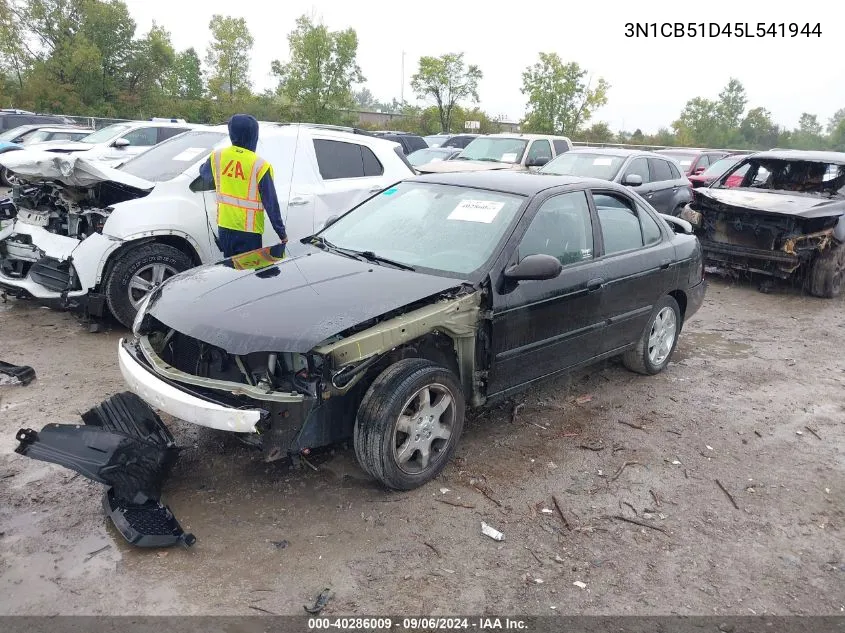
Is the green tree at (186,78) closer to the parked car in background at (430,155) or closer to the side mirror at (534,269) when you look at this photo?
the parked car in background at (430,155)

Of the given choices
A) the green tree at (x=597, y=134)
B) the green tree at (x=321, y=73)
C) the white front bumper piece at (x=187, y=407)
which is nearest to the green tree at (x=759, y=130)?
the green tree at (x=597, y=134)

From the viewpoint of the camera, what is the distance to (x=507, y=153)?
12.9 metres

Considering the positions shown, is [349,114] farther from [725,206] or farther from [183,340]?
[183,340]

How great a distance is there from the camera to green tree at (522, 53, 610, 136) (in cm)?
3559

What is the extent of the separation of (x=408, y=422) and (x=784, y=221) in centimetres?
708

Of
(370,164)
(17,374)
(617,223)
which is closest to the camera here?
(17,374)

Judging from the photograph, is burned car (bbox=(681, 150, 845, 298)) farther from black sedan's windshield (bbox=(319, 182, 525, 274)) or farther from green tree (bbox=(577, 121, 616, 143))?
green tree (bbox=(577, 121, 616, 143))

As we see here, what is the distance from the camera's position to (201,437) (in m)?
4.21

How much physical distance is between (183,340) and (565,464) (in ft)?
8.04

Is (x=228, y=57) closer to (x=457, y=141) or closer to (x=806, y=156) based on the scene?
(x=457, y=141)

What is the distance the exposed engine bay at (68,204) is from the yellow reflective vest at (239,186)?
1.31 meters

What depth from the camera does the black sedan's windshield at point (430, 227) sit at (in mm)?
4121

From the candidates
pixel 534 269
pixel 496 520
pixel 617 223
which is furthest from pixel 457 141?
pixel 496 520

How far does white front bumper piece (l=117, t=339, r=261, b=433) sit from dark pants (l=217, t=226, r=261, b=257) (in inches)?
87.4
